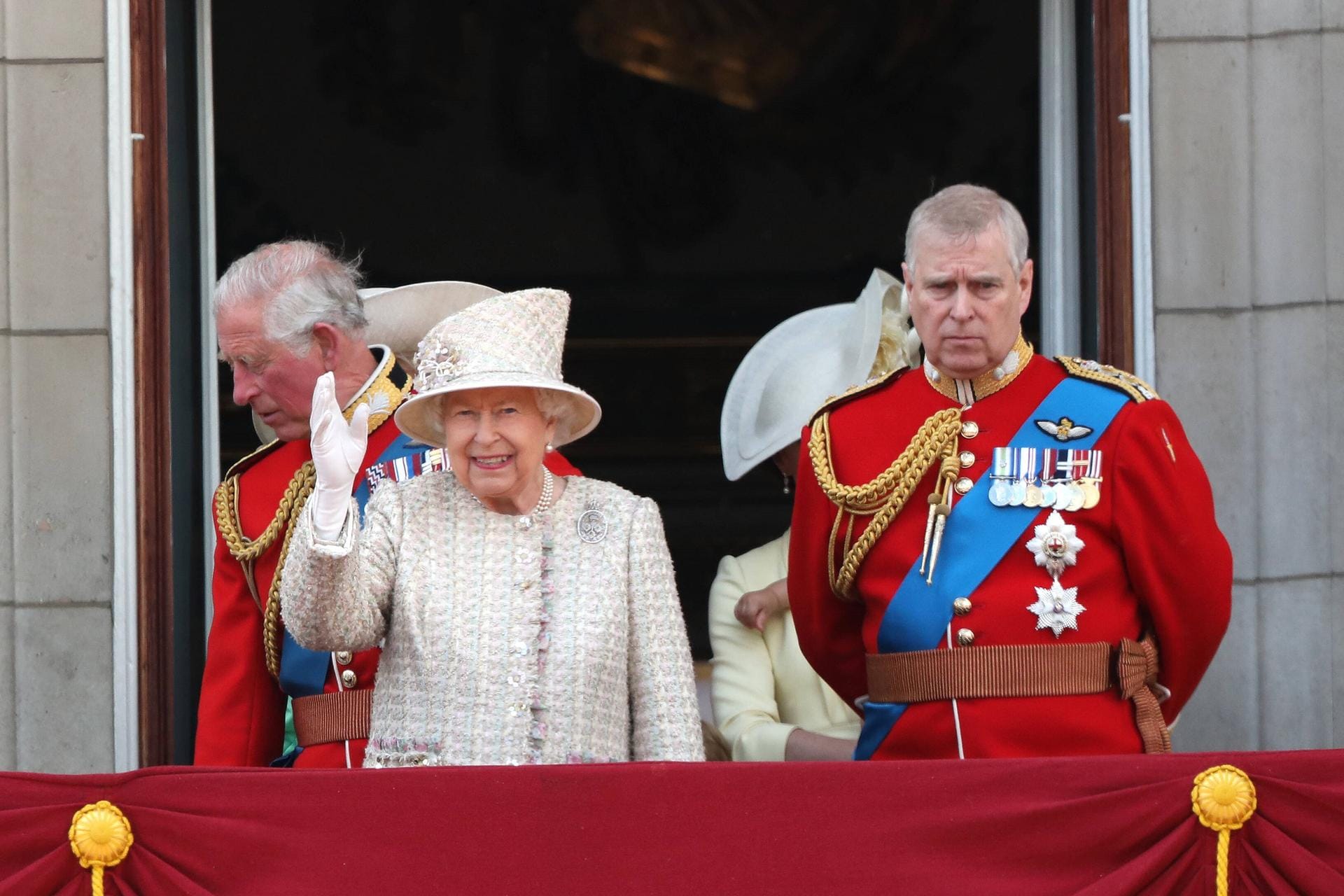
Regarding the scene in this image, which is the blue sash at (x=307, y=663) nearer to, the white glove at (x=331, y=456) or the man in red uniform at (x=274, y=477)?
the man in red uniform at (x=274, y=477)

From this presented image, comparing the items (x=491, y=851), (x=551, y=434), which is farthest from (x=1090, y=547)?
(x=491, y=851)

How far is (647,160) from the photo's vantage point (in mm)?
6906

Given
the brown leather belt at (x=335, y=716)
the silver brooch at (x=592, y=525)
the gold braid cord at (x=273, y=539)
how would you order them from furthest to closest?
the gold braid cord at (x=273, y=539)
the brown leather belt at (x=335, y=716)
the silver brooch at (x=592, y=525)

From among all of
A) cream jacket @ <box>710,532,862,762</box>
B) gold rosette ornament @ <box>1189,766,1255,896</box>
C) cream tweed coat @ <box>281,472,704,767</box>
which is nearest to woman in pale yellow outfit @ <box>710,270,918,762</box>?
cream jacket @ <box>710,532,862,762</box>

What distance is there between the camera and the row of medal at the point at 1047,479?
3.25 metres

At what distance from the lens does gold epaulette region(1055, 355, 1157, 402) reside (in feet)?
10.9

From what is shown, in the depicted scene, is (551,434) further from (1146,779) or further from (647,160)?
(647,160)

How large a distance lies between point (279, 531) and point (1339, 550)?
1.97m

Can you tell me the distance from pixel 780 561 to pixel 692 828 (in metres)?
1.46

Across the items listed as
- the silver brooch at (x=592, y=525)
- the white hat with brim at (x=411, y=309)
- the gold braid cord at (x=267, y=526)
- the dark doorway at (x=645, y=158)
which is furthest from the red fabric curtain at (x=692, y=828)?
the dark doorway at (x=645, y=158)

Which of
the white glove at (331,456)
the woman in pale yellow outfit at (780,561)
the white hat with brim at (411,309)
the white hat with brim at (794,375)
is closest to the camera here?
the white glove at (331,456)

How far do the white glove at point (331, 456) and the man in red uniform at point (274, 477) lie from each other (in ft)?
2.48

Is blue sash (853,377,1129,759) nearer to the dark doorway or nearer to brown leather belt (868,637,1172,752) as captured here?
brown leather belt (868,637,1172,752)

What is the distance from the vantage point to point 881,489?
335cm
